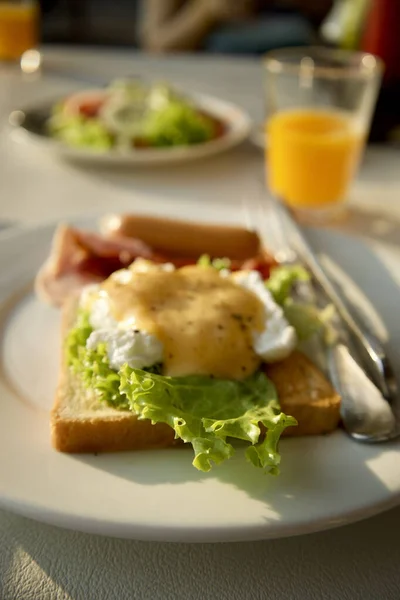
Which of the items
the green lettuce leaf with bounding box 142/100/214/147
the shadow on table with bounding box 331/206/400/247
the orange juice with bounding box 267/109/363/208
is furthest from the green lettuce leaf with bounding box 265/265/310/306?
the green lettuce leaf with bounding box 142/100/214/147

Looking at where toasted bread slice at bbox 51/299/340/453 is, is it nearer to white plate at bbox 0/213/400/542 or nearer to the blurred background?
white plate at bbox 0/213/400/542

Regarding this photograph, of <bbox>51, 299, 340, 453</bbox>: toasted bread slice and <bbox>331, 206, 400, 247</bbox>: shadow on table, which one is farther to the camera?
<bbox>331, 206, 400, 247</bbox>: shadow on table

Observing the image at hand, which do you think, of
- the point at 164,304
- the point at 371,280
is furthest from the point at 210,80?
the point at 164,304

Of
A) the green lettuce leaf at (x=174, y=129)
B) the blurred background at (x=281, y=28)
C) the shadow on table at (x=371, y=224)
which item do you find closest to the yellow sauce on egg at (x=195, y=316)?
the shadow on table at (x=371, y=224)

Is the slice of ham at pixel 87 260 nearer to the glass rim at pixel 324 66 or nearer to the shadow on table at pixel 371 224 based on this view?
the shadow on table at pixel 371 224

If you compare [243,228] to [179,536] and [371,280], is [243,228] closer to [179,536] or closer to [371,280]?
[371,280]

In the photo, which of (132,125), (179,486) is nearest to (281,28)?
(132,125)
